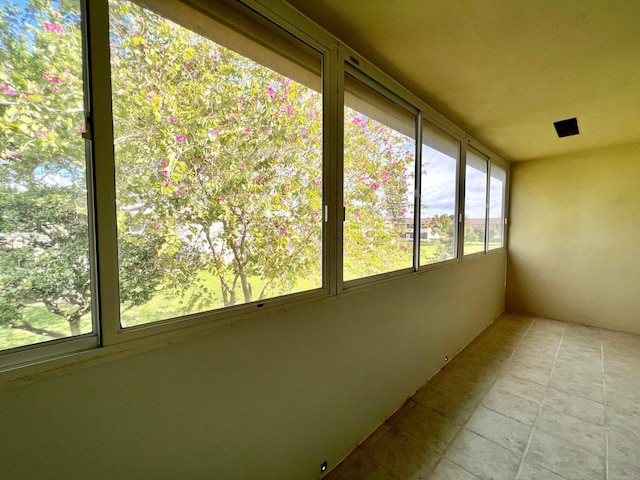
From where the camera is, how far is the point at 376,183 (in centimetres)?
187

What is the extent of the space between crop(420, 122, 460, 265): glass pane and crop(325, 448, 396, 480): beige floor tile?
1466mm

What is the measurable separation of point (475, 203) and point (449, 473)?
276cm

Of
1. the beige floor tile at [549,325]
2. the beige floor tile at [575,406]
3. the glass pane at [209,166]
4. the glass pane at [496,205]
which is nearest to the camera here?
the glass pane at [209,166]

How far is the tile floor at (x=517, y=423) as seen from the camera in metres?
1.50

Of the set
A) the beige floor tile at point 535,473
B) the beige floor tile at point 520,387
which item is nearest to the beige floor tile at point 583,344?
the beige floor tile at point 520,387

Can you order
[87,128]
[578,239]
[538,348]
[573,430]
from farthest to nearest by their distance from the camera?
[578,239]
[538,348]
[573,430]
[87,128]

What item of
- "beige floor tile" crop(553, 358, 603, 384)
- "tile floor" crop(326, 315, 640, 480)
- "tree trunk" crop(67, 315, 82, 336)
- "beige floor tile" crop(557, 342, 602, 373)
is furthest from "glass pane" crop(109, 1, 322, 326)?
"beige floor tile" crop(557, 342, 602, 373)

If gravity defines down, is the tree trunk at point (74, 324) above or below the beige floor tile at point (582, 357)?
above

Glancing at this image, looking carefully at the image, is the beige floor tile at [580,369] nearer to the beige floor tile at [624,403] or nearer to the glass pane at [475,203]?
the beige floor tile at [624,403]

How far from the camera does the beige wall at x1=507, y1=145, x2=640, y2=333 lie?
11.0 ft

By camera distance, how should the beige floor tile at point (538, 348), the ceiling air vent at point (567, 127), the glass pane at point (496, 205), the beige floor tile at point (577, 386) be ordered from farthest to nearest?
the glass pane at point (496, 205) < the beige floor tile at point (538, 348) < the ceiling air vent at point (567, 127) < the beige floor tile at point (577, 386)

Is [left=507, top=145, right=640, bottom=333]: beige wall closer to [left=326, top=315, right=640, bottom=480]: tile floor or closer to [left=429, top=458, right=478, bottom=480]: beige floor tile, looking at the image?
[left=326, top=315, right=640, bottom=480]: tile floor

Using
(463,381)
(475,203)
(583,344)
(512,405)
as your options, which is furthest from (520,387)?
(475,203)

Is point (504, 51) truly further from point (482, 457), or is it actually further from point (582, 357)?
point (582, 357)
